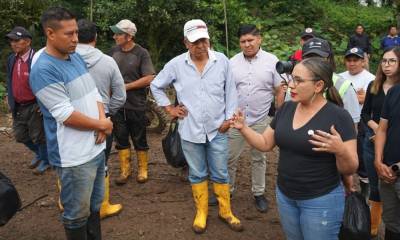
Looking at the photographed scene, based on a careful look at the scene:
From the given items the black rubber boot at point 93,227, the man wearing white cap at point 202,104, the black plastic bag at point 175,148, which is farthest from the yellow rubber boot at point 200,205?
the black rubber boot at point 93,227

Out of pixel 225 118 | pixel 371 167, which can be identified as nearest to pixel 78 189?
pixel 225 118

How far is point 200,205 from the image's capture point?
4.18m

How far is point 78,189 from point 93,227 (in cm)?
70

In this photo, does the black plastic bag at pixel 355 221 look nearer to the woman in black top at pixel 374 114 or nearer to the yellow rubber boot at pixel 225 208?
the woman in black top at pixel 374 114

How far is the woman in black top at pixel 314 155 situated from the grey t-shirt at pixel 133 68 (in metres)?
2.61

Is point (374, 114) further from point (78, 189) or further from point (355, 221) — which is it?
point (78, 189)

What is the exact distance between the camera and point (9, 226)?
4.32 metres

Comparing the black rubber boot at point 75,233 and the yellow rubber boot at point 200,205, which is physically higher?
the black rubber boot at point 75,233

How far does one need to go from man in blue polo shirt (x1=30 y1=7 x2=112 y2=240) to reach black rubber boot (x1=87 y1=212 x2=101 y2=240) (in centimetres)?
32

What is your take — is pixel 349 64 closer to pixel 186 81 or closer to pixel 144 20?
pixel 186 81

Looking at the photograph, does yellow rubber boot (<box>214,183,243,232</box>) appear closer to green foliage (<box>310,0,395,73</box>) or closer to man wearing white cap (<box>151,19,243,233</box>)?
man wearing white cap (<box>151,19,243,233</box>)

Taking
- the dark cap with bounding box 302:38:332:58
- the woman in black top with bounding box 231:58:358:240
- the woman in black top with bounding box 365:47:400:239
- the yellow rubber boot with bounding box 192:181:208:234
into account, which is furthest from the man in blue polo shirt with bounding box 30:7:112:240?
the woman in black top with bounding box 365:47:400:239

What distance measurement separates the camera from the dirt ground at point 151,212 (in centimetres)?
414

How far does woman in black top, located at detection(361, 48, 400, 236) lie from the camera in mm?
3564
